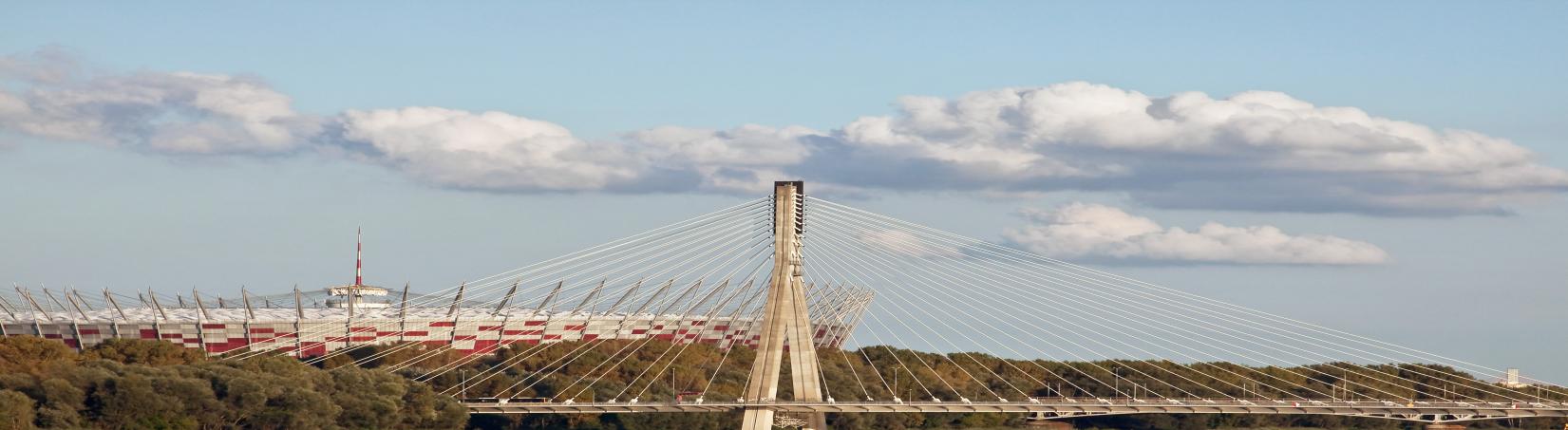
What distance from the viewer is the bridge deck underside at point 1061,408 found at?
93000mm

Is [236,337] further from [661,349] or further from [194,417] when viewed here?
[194,417]

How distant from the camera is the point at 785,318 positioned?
8938 centimetres

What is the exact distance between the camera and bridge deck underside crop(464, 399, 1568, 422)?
9300 cm

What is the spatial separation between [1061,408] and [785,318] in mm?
16751

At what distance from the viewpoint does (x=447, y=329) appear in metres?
146

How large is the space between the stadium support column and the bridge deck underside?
2.24ft

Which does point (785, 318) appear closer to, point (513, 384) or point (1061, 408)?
point (1061, 408)

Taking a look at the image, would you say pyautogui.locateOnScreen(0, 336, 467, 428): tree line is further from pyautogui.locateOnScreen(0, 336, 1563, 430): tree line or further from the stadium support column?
the stadium support column

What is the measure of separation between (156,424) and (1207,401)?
48006 millimetres

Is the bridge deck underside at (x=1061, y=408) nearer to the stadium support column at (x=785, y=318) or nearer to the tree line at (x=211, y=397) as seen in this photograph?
the stadium support column at (x=785, y=318)

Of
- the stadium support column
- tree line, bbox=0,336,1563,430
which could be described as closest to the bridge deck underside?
the stadium support column

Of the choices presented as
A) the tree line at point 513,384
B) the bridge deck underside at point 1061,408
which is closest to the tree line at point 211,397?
the tree line at point 513,384

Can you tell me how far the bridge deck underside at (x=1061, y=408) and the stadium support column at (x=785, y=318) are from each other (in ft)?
2.24

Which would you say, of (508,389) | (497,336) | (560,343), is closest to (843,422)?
(508,389)
